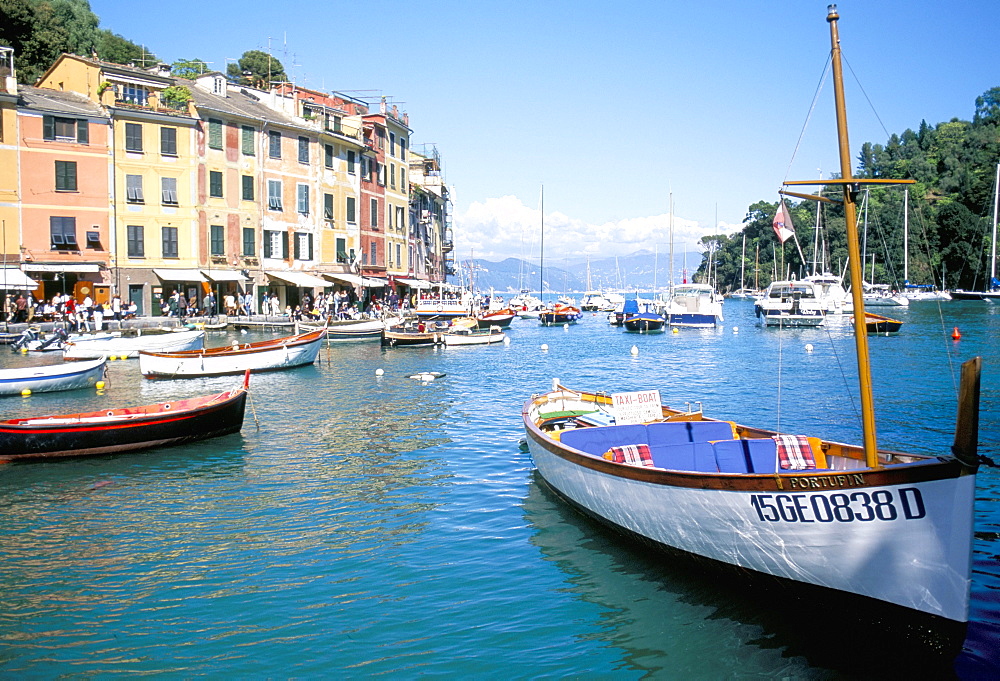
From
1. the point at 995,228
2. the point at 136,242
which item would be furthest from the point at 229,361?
the point at 995,228

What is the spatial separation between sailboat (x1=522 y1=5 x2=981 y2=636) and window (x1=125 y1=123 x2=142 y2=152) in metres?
40.8

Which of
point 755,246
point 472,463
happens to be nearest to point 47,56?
point 472,463

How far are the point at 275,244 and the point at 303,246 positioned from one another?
2212 mm

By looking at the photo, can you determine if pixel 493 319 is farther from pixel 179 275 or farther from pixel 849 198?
pixel 849 198

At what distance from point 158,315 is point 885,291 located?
8757 cm

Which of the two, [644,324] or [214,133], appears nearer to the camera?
[214,133]

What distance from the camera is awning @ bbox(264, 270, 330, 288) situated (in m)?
50.7

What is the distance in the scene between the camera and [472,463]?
17469mm

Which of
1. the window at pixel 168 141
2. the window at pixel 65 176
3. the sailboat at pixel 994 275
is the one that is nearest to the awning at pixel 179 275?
the window at pixel 65 176

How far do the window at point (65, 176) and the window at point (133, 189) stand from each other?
2.72 meters

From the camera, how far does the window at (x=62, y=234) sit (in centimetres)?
4222

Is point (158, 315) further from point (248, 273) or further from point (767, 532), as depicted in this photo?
point (767, 532)

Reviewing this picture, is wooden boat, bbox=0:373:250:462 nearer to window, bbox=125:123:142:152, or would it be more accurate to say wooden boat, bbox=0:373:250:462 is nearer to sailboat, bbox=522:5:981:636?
sailboat, bbox=522:5:981:636

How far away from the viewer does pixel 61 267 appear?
42031 millimetres
